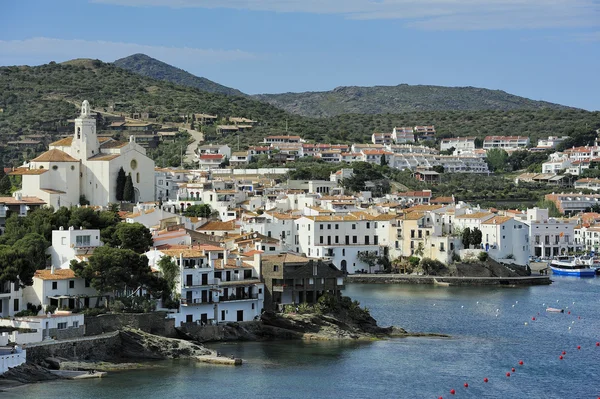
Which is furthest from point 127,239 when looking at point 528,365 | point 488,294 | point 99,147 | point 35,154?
point 35,154

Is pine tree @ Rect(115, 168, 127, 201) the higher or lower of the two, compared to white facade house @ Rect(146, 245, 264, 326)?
higher

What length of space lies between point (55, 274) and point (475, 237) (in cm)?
3227

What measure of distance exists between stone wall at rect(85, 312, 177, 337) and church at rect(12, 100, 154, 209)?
79.9 feet

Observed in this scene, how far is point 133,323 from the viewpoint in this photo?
3806cm

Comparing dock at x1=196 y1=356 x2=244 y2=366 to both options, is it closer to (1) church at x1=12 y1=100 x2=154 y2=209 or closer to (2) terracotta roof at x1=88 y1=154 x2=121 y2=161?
(1) church at x1=12 y1=100 x2=154 y2=209

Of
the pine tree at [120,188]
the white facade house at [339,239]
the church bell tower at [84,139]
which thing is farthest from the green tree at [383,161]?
the pine tree at [120,188]

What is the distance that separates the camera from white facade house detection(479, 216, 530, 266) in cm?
6681

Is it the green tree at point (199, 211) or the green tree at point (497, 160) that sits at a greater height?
the green tree at point (497, 160)

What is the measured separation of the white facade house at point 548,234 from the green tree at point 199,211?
21.0 m

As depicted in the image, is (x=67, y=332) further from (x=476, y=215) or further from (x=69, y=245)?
(x=476, y=215)

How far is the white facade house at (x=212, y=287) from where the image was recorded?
40.2 meters

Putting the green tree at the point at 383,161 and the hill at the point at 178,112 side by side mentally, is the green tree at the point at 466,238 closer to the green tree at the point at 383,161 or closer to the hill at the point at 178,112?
the green tree at the point at 383,161

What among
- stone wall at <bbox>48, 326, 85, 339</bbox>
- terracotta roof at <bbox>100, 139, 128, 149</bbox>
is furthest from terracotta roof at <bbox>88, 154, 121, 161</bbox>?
stone wall at <bbox>48, 326, 85, 339</bbox>

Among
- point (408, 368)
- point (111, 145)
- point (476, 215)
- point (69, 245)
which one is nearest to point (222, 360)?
point (408, 368)
